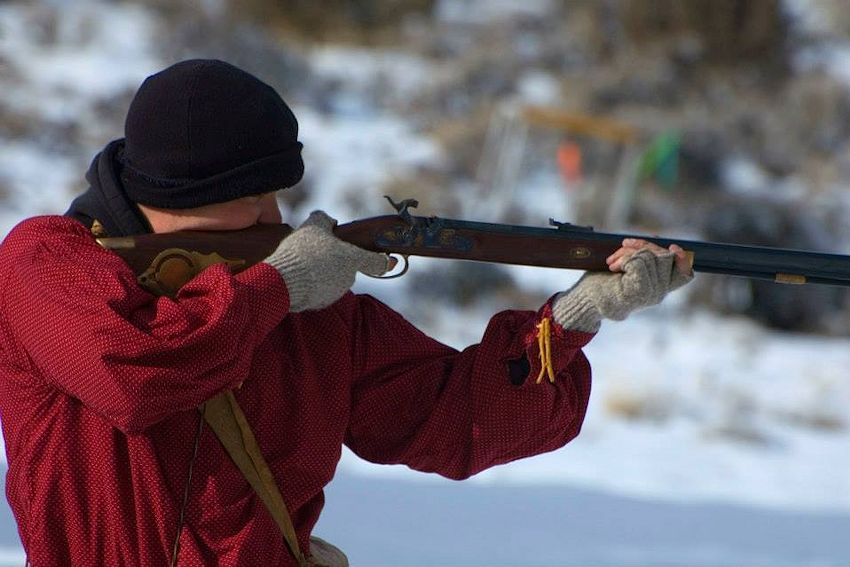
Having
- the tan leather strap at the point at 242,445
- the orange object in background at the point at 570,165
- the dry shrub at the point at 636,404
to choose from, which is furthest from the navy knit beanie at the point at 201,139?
the orange object in background at the point at 570,165

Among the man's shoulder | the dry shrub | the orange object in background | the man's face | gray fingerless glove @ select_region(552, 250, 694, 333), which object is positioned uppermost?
the orange object in background

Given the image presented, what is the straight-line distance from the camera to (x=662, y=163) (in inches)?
444

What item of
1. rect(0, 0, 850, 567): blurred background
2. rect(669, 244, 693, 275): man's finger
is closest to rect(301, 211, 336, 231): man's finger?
rect(669, 244, 693, 275): man's finger

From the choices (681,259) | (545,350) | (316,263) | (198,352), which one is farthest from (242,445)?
(681,259)

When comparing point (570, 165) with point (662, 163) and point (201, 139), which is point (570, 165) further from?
point (201, 139)

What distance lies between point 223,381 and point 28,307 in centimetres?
35

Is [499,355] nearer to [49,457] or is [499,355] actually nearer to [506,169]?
[49,457]

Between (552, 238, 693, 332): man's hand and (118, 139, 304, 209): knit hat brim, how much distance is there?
60 cm

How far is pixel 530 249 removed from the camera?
2850mm

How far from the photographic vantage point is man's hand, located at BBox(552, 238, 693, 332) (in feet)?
8.68

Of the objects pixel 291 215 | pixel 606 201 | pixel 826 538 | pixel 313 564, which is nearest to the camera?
pixel 313 564

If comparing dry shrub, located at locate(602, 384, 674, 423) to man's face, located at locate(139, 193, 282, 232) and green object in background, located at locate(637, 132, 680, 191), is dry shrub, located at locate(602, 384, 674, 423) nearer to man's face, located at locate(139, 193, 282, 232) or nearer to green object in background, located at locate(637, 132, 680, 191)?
green object in background, located at locate(637, 132, 680, 191)

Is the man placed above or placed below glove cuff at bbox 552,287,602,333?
below

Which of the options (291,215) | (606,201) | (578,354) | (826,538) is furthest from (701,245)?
(606,201)
